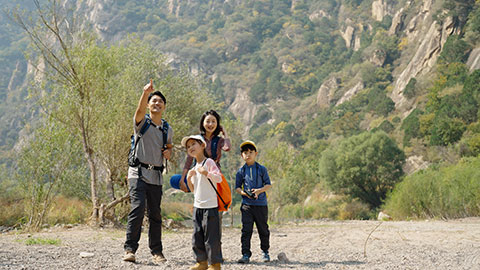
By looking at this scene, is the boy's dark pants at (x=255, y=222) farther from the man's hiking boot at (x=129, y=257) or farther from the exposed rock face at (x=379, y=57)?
the exposed rock face at (x=379, y=57)

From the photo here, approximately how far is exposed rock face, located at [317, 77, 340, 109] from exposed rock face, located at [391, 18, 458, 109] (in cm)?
2587

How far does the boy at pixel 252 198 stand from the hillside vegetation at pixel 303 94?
6.81 meters

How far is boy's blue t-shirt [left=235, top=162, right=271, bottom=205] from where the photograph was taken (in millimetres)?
6164

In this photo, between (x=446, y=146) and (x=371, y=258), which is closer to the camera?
A: (x=371, y=258)

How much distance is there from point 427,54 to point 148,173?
208 feet

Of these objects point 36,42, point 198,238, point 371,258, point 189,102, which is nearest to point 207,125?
point 198,238

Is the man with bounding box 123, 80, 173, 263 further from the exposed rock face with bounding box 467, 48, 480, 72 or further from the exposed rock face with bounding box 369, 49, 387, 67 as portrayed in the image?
the exposed rock face with bounding box 369, 49, 387, 67

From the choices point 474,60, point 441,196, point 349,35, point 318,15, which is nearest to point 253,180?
point 441,196

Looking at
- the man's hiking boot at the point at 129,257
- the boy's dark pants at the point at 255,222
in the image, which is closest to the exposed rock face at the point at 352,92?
the boy's dark pants at the point at 255,222

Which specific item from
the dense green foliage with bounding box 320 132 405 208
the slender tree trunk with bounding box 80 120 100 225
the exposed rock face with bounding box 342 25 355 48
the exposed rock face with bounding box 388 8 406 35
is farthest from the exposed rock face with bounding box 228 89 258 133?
the slender tree trunk with bounding box 80 120 100 225

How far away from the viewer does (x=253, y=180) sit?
6195mm

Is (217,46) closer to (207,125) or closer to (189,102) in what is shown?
(189,102)

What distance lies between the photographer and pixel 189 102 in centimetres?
1673

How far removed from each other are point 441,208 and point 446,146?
868 inches
